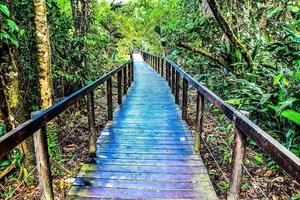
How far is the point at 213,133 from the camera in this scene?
4574 mm

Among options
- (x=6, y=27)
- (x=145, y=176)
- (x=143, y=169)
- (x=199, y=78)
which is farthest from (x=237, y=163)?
(x=199, y=78)

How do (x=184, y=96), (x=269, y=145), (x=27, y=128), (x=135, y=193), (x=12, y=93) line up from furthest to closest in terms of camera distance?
(x=184, y=96)
(x=12, y=93)
(x=135, y=193)
(x=27, y=128)
(x=269, y=145)

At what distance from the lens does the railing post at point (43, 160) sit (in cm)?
196

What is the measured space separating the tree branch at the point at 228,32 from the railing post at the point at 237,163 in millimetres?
2514

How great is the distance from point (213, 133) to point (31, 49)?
327 centimetres

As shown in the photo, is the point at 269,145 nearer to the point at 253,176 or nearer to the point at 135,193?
the point at 135,193

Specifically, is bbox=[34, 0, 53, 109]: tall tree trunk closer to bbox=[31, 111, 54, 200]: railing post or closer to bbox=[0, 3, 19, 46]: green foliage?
bbox=[0, 3, 19, 46]: green foliage

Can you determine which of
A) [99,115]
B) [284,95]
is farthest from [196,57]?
[284,95]

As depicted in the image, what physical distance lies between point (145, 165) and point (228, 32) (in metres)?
2.55

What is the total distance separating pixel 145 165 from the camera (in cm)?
318

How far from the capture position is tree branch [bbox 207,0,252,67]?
12.9ft

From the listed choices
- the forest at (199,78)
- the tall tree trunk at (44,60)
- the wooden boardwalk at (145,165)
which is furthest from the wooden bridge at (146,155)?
the tall tree trunk at (44,60)

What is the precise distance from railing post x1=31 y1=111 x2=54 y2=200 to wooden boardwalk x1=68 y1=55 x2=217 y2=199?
0.41m

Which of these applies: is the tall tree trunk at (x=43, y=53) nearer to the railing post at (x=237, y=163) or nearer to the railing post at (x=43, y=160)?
the railing post at (x=43, y=160)
